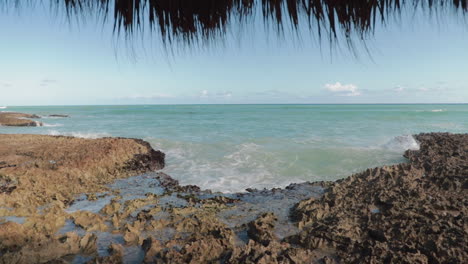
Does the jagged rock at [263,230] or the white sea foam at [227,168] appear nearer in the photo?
the jagged rock at [263,230]

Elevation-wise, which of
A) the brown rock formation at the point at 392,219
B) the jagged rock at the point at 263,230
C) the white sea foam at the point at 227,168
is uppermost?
the brown rock formation at the point at 392,219

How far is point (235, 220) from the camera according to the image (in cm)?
377

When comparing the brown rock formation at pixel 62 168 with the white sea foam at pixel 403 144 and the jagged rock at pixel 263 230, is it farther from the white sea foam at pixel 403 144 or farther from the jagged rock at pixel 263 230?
the white sea foam at pixel 403 144

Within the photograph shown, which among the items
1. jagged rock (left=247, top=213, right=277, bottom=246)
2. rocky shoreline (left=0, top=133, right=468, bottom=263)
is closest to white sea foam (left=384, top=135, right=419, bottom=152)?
rocky shoreline (left=0, top=133, right=468, bottom=263)

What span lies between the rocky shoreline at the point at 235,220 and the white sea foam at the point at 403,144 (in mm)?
6051

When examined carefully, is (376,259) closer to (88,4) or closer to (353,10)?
(353,10)

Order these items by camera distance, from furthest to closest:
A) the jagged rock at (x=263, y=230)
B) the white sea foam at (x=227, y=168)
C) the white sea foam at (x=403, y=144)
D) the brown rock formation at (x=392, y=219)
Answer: the white sea foam at (x=403, y=144) < the white sea foam at (x=227, y=168) < the jagged rock at (x=263, y=230) < the brown rock formation at (x=392, y=219)

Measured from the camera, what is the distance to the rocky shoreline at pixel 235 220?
258 cm

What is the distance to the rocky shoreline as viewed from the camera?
2.58 meters

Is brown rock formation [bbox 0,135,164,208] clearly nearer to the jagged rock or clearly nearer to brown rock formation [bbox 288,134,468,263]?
the jagged rock

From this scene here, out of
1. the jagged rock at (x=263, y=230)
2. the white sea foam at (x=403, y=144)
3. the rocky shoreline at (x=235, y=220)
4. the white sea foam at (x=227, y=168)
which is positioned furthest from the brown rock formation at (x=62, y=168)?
the white sea foam at (x=403, y=144)

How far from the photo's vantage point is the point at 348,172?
26.1 feet

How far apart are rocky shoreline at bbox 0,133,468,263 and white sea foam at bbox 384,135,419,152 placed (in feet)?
19.9

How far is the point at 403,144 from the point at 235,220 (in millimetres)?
12045
